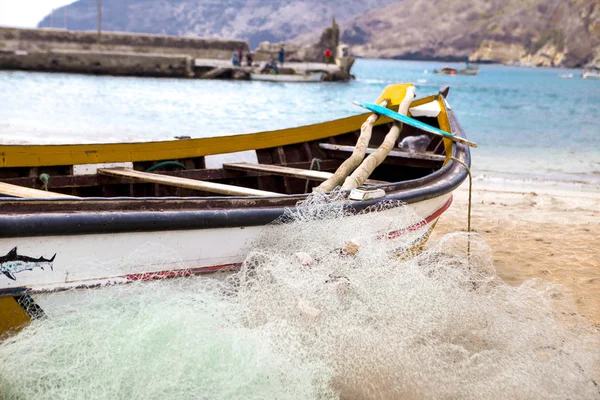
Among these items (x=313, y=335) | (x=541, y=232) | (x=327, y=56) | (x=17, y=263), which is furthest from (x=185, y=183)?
(x=327, y=56)

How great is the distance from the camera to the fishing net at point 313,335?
3238 millimetres

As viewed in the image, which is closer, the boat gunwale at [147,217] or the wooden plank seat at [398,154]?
the boat gunwale at [147,217]

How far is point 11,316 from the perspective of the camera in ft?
11.5

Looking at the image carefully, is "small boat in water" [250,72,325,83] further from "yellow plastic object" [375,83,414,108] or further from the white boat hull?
the white boat hull

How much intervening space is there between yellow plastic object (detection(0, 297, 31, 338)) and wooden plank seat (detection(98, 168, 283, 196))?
5.52 ft

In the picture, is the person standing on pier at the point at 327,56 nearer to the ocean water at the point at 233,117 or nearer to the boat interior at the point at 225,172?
the ocean water at the point at 233,117

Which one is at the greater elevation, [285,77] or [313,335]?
[285,77]

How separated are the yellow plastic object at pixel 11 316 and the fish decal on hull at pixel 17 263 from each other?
0.16 m

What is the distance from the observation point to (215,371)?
10.8ft

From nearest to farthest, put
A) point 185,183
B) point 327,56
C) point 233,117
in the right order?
1. point 185,183
2. point 233,117
3. point 327,56

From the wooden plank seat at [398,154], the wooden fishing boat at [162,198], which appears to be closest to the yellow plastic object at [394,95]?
the wooden fishing boat at [162,198]

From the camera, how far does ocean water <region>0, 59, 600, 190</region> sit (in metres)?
16.1

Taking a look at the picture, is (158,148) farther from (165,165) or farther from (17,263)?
(17,263)

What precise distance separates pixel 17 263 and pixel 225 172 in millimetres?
2933
